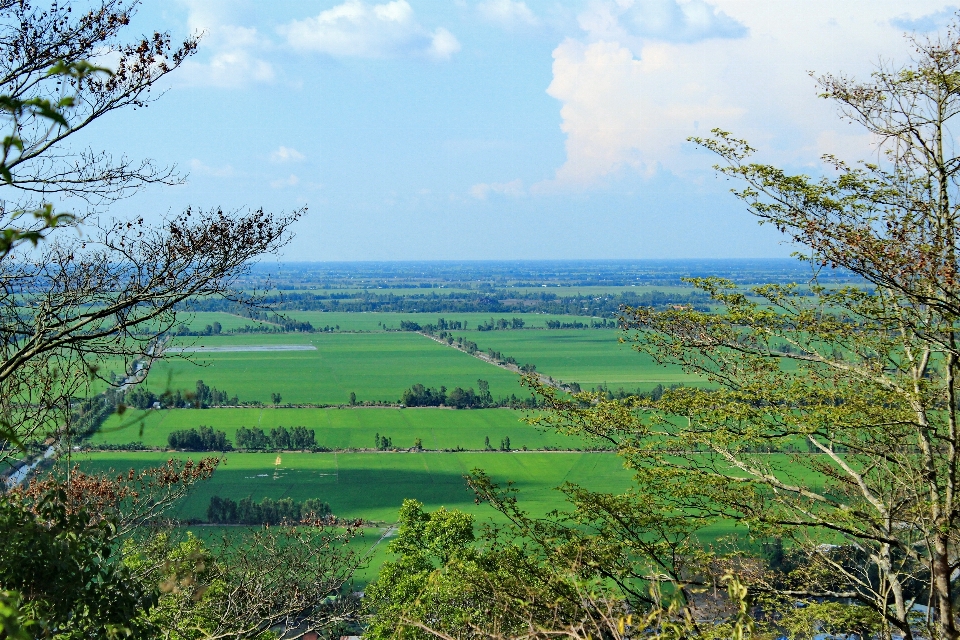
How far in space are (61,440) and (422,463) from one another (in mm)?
32837

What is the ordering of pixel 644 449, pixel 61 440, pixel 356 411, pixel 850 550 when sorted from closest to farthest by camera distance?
1. pixel 61 440
2. pixel 644 449
3. pixel 850 550
4. pixel 356 411

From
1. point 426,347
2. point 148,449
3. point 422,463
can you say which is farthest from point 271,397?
point 426,347

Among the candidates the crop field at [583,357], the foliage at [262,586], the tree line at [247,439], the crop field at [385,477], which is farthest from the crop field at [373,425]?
the foliage at [262,586]

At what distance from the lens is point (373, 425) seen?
4575 cm

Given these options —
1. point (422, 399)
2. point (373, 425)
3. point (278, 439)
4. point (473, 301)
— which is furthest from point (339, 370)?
point (473, 301)

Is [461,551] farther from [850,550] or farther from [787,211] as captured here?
[787,211]

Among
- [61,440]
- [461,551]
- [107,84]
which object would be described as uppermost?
[107,84]

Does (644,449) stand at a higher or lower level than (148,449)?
higher

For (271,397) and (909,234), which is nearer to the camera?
(909,234)

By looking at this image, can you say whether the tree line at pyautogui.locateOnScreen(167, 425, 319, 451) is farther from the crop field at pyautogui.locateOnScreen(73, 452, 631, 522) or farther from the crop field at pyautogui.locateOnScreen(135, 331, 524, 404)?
the crop field at pyautogui.locateOnScreen(135, 331, 524, 404)

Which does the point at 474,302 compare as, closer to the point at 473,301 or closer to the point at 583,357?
the point at 473,301

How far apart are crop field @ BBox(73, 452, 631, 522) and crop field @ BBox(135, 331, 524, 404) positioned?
12212 mm

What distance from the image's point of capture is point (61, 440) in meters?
4.86

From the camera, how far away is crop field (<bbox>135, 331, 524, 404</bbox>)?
2172 inches
